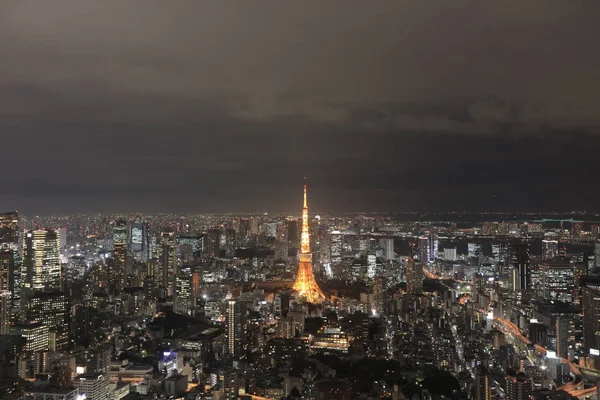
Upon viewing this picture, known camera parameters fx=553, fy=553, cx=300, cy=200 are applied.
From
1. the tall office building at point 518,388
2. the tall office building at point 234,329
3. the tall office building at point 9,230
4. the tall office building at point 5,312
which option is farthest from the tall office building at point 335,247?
the tall office building at point 518,388

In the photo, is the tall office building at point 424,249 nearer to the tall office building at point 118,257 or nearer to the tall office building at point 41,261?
the tall office building at point 118,257

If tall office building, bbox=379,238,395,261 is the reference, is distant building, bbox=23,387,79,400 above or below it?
below

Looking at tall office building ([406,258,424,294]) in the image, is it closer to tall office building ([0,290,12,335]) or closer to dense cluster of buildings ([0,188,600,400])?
dense cluster of buildings ([0,188,600,400])

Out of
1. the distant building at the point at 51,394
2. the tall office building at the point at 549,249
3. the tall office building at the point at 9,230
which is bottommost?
the distant building at the point at 51,394

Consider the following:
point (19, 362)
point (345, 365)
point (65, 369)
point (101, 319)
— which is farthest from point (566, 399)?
point (101, 319)

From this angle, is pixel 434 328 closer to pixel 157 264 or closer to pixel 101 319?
pixel 101 319

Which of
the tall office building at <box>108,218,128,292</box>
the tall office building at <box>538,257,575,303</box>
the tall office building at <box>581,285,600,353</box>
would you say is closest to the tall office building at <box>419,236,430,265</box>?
the tall office building at <box>538,257,575,303</box>
